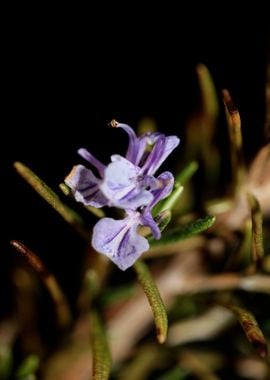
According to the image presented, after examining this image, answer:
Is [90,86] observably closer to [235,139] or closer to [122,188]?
[235,139]

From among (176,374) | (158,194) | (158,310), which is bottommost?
(176,374)

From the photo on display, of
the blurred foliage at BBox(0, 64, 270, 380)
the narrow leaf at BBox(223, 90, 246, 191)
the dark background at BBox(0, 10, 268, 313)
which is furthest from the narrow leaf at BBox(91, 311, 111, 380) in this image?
the dark background at BBox(0, 10, 268, 313)

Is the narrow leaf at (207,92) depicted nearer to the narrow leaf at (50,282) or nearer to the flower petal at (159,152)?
the flower petal at (159,152)

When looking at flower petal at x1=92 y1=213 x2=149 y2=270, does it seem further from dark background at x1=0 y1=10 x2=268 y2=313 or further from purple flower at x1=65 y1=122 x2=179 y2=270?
dark background at x1=0 y1=10 x2=268 y2=313

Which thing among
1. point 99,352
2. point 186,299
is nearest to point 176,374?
point 186,299

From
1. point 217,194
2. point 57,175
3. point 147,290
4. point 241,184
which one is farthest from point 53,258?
point 147,290

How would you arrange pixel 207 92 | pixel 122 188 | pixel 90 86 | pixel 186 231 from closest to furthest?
1. pixel 122 188
2. pixel 186 231
3. pixel 207 92
4. pixel 90 86
